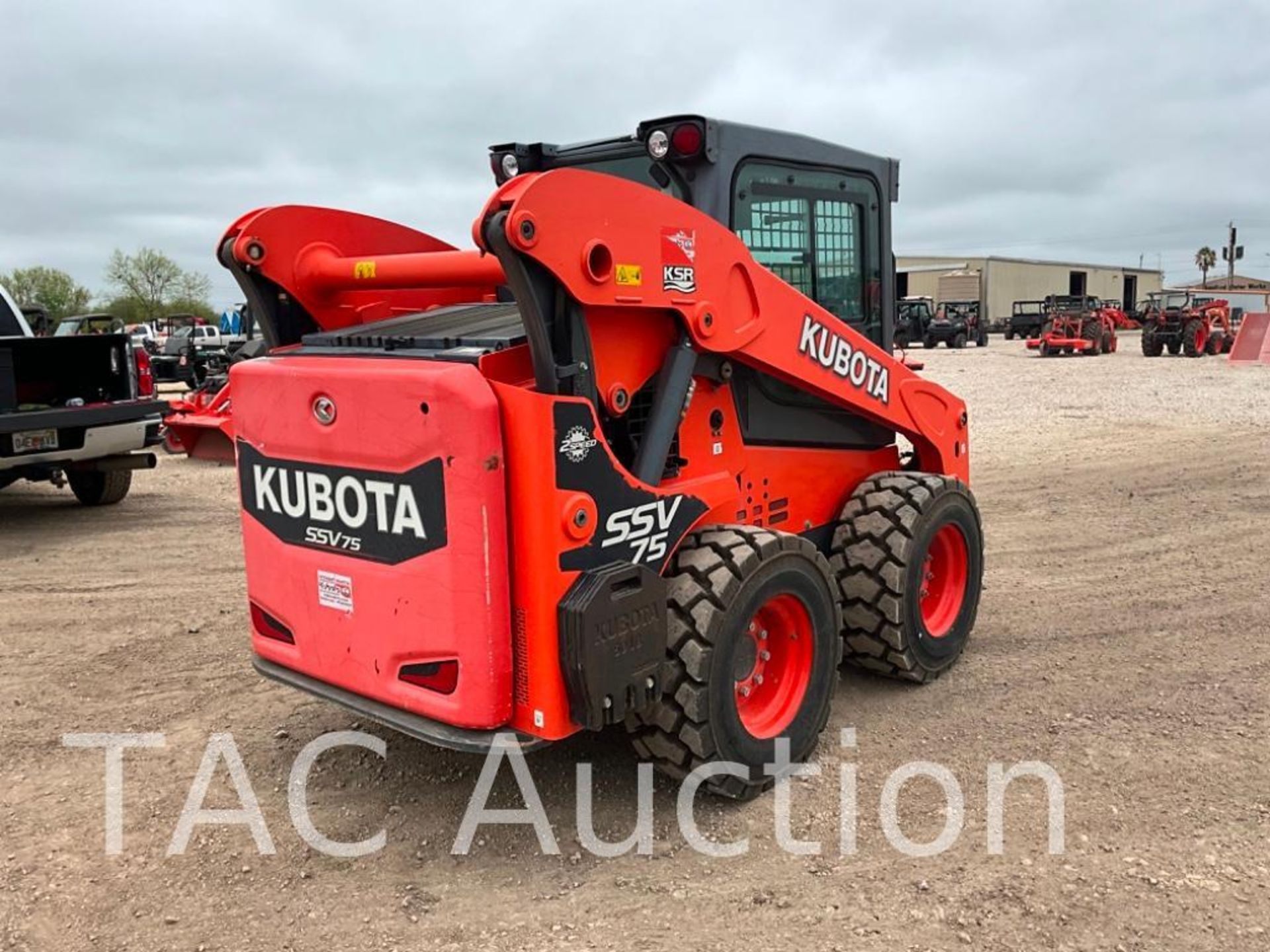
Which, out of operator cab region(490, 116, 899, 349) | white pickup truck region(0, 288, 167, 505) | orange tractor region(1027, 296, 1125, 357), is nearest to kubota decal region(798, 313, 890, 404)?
operator cab region(490, 116, 899, 349)

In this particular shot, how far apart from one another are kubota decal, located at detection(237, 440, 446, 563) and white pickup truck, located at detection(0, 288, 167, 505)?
16.3ft

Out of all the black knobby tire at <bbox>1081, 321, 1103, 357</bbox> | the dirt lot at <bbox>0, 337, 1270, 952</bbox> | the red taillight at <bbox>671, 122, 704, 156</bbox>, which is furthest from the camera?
the black knobby tire at <bbox>1081, 321, 1103, 357</bbox>

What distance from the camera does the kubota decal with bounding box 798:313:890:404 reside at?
161 inches

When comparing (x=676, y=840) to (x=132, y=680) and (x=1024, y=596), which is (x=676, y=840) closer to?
(x=132, y=680)

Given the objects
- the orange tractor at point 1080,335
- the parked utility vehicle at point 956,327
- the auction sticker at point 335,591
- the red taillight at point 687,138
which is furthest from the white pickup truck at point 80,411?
the parked utility vehicle at point 956,327

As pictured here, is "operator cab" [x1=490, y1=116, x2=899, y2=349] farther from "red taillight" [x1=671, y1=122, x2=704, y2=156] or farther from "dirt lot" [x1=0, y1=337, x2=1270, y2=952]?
"dirt lot" [x1=0, y1=337, x2=1270, y2=952]

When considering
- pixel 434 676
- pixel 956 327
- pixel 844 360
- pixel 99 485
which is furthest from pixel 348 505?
pixel 956 327

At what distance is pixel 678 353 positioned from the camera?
356cm

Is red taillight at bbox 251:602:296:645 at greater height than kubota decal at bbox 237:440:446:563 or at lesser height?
lesser

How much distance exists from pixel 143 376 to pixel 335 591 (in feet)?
20.9

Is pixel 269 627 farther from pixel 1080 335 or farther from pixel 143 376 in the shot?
pixel 1080 335

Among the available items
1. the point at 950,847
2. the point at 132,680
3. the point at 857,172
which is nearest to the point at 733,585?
the point at 950,847

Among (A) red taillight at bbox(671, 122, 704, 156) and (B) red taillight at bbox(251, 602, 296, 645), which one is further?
(A) red taillight at bbox(671, 122, 704, 156)

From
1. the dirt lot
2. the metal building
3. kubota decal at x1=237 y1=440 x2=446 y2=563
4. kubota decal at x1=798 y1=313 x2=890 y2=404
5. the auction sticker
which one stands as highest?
the metal building
